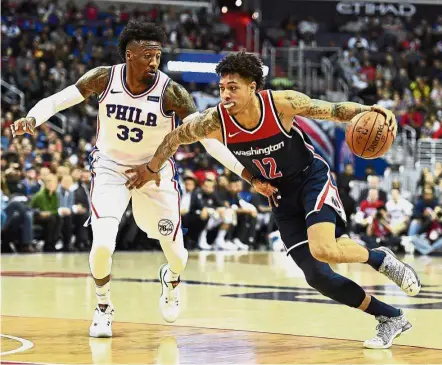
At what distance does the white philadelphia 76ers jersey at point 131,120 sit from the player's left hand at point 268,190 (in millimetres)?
1009

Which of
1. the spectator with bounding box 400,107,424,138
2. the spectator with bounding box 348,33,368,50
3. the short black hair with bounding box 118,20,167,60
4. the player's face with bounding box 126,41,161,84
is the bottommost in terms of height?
the player's face with bounding box 126,41,161,84

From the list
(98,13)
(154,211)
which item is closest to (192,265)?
(154,211)

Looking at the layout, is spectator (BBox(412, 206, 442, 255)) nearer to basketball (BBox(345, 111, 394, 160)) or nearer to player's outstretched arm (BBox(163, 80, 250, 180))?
player's outstretched arm (BBox(163, 80, 250, 180))

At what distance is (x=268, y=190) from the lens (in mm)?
7062

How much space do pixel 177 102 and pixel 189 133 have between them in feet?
2.43

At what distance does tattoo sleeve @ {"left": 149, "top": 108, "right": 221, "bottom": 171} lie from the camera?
22.8 feet

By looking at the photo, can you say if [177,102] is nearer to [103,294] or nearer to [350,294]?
[103,294]

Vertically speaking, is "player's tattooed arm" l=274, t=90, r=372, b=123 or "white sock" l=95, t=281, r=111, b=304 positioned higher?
"player's tattooed arm" l=274, t=90, r=372, b=123

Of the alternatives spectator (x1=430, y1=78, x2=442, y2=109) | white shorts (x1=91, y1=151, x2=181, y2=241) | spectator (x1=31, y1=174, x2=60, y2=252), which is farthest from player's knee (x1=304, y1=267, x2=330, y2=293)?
spectator (x1=430, y1=78, x2=442, y2=109)

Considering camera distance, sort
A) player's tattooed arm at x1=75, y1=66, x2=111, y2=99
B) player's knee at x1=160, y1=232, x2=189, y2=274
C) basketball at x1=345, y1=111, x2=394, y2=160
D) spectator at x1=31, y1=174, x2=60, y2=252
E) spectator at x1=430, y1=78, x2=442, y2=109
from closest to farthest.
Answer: basketball at x1=345, y1=111, x2=394, y2=160 → player's tattooed arm at x1=75, y1=66, x2=111, y2=99 → player's knee at x1=160, y1=232, x2=189, y2=274 → spectator at x1=31, y1=174, x2=60, y2=252 → spectator at x1=430, y1=78, x2=442, y2=109

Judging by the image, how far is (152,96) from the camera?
7.70 meters

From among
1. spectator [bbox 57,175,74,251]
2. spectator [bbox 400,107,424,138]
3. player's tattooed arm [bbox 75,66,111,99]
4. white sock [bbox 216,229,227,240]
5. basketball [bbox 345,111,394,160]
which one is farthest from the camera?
spectator [bbox 400,107,424,138]

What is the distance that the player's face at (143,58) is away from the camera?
763 cm

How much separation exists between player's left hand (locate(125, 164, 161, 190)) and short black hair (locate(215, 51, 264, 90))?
1.07 m
